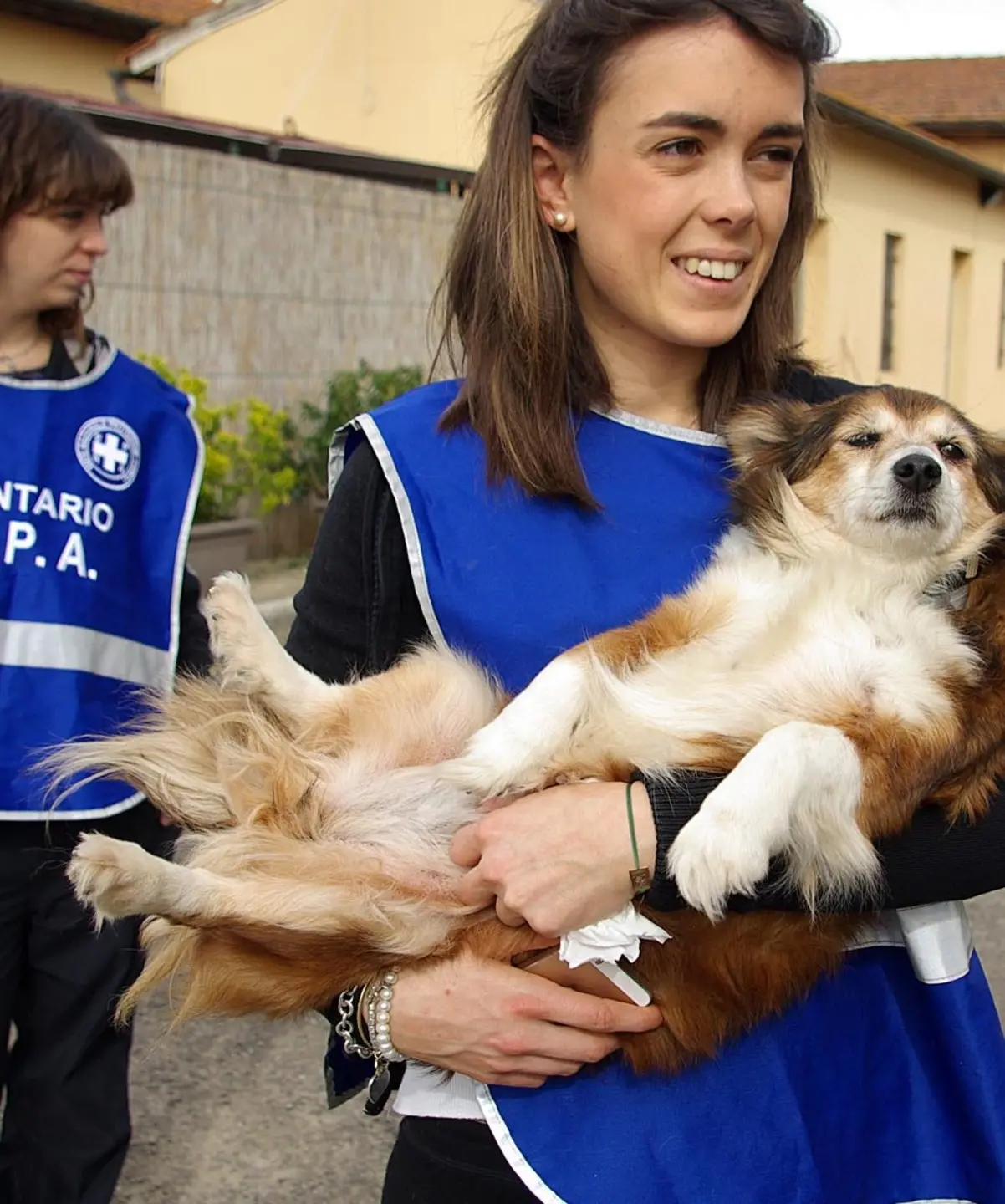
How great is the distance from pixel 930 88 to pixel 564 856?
964 inches

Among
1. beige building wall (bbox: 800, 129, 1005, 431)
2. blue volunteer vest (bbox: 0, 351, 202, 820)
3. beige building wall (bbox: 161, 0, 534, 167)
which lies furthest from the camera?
beige building wall (bbox: 800, 129, 1005, 431)

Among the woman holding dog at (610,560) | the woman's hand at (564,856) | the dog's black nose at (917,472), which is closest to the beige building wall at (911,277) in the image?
the dog's black nose at (917,472)

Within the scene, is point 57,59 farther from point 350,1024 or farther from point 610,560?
point 350,1024

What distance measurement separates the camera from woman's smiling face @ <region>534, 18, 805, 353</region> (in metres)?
1.81

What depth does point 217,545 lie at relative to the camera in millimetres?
7863

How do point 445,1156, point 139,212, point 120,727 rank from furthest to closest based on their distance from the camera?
point 139,212
point 120,727
point 445,1156

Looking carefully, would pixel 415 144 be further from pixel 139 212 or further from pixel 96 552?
pixel 96 552

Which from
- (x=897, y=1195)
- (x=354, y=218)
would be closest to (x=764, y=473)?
(x=897, y=1195)

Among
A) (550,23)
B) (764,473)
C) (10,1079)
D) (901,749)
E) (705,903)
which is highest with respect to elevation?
(550,23)

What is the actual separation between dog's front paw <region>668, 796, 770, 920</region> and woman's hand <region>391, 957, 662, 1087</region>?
0.57 feet

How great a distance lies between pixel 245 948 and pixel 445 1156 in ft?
1.23

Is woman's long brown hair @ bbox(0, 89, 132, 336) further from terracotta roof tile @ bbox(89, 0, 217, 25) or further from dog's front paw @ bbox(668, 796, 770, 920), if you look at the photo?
terracotta roof tile @ bbox(89, 0, 217, 25)

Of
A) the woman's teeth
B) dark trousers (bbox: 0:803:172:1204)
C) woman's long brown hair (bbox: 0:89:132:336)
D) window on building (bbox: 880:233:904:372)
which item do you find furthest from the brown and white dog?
window on building (bbox: 880:233:904:372)

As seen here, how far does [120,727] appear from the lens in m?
2.16
